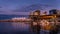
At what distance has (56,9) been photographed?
4.26 m

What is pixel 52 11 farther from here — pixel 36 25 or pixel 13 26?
pixel 13 26

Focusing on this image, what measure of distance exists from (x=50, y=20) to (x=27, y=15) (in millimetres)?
804

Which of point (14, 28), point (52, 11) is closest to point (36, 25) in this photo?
point (14, 28)

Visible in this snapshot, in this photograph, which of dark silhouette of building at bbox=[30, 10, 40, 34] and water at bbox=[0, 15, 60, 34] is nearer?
dark silhouette of building at bbox=[30, 10, 40, 34]

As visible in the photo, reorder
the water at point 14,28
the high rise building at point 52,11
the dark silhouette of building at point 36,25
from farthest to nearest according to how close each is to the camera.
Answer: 1. the water at point 14,28
2. the dark silhouette of building at point 36,25
3. the high rise building at point 52,11

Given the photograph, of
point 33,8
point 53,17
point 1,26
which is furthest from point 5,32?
point 53,17

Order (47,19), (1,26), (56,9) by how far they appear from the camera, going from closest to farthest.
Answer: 1. (56,9)
2. (47,19)
3. (1,26)

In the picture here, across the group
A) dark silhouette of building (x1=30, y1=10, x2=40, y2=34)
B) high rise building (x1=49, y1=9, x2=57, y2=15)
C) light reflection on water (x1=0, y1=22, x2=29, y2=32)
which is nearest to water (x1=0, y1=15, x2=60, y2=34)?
light reflection on water (x1=0, y1=22, x2=29, y2=32)

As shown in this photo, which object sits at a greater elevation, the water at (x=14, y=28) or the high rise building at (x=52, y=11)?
the high rise building at (x=52, y=11)

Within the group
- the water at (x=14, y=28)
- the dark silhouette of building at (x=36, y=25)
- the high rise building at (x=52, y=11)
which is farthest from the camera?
the water at (x=14, y=28)

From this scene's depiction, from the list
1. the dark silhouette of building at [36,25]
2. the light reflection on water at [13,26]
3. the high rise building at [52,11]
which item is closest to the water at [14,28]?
the light reflection on water at [13,26]

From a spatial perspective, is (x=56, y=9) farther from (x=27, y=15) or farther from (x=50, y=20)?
(x=27, y=15)

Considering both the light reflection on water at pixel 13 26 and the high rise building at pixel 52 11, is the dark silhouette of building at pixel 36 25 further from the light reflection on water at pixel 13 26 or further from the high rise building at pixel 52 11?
the high rise building at pixel 52 11

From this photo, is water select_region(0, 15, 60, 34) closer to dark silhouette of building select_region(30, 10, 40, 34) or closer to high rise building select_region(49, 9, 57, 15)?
dark silhouette of building select_region(30, 10, 40, 34)
